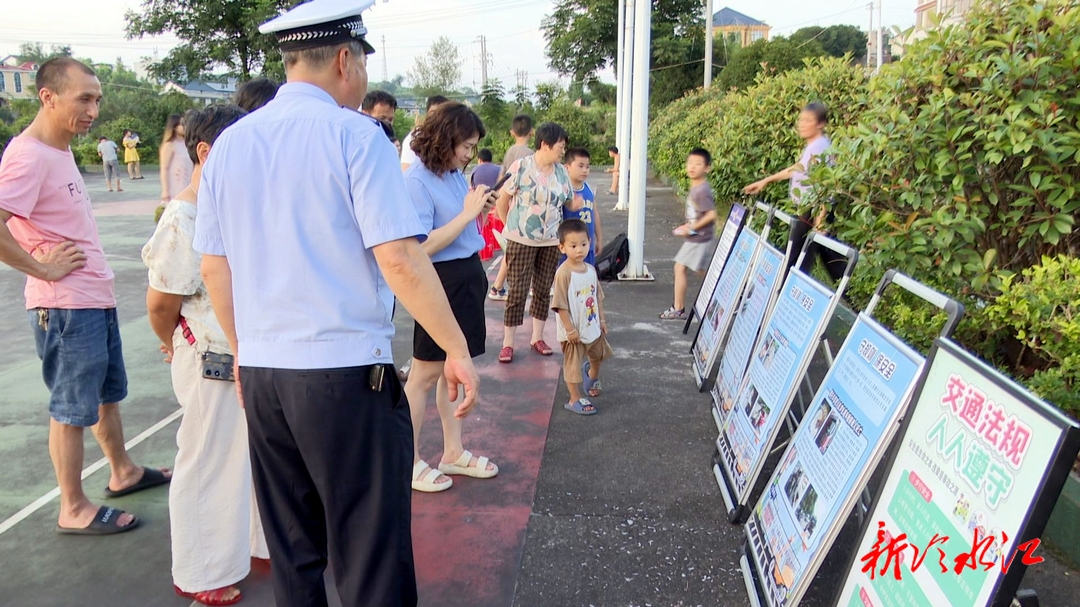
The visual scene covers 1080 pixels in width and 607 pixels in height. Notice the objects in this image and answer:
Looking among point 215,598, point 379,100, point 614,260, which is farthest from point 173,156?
point 614,260

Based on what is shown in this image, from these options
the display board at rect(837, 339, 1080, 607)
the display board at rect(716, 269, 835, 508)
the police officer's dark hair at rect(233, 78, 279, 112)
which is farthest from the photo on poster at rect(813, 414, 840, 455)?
the police officer's dark hair at rect(233, 78, 279, 112)

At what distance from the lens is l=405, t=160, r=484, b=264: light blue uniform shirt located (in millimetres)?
3221

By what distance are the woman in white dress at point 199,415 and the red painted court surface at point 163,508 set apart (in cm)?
18

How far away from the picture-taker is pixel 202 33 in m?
31.3

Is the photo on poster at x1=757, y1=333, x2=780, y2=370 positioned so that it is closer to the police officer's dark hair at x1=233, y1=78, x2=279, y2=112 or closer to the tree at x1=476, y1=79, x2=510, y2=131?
the police officer's dark hair at x1=233, y1=78, x2=279, y2=112

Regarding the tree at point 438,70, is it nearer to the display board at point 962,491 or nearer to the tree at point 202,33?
the tree at point 202,33

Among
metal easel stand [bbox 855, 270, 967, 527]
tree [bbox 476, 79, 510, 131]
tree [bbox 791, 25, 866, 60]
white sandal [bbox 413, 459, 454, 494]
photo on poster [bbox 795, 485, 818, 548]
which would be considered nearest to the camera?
metal easel stand [bbox 855, 270, 967, 527]

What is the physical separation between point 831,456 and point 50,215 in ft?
10.2

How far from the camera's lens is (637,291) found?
773 cm

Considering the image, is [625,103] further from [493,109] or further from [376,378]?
[493,109]

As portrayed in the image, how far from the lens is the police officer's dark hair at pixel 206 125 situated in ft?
8.80

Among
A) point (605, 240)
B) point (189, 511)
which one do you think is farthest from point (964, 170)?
point (605, 240)

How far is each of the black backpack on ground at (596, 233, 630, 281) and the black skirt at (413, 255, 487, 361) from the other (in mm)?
4683

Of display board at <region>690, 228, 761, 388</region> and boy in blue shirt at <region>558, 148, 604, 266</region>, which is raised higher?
boy in blue shirt at <region>558, 148, 604, 266</region>
